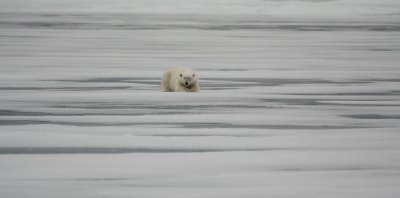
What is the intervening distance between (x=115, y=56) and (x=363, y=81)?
4637 mm

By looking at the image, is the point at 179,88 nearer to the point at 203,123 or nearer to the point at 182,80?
the point at 182,80

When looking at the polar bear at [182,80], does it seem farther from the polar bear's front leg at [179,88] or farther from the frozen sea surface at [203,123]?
the frozen sea surface at [203,123]

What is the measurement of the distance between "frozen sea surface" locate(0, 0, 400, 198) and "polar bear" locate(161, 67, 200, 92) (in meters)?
0.16

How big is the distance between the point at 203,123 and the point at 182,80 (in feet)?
6.71

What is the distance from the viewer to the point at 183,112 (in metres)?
7.18

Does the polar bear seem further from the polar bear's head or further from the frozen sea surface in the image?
the frozen sea surface

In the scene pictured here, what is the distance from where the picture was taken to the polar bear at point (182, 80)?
28.2 ft

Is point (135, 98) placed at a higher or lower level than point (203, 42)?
lower

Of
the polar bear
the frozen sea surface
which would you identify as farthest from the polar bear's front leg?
the frozen sea surface

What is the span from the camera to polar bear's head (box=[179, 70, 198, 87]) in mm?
8586

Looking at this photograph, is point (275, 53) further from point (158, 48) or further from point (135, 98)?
point (135, 98)

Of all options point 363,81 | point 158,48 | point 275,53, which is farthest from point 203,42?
point 363,81

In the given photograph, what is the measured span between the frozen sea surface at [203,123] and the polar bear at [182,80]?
0.16 m

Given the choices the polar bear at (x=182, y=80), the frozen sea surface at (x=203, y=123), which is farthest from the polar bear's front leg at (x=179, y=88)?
the frozen sea surface at (x=203, y=123)
